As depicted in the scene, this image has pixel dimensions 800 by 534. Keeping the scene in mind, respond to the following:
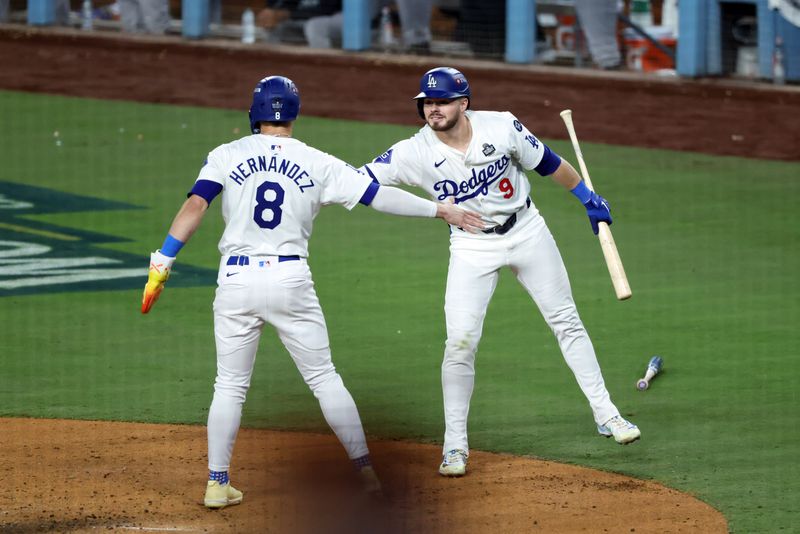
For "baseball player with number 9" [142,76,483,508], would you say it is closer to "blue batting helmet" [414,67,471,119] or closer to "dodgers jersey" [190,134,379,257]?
"dodgers jersey" [190,134,379,257]

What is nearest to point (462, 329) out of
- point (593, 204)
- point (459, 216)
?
point (459, 216)

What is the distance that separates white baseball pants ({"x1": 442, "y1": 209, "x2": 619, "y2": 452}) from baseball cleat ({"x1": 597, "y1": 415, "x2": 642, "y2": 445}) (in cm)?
3

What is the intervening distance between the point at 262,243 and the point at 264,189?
0.24 metres

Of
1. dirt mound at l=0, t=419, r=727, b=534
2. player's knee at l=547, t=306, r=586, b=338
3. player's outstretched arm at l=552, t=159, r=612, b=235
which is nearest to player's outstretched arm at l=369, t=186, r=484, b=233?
player's knee at l=547, t=306, r=586, b=338

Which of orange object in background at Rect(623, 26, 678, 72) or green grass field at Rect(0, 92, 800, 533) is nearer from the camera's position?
green grass field at Rect(0, 92, 800, 533)

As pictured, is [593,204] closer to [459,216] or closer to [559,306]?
[559,306]

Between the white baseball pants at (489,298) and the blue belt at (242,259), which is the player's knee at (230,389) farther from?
the white baseball pants at (489,298)

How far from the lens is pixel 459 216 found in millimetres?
7250

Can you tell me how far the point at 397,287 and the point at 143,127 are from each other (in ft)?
27.2

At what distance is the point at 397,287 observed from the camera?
11.8 metres

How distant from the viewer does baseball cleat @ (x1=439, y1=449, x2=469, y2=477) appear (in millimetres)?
7469

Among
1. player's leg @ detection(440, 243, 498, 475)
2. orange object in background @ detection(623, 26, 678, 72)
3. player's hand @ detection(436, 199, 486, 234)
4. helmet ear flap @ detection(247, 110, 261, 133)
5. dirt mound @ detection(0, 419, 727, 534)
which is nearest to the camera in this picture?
dirt mound @ detection(0, 419, 727, 534)

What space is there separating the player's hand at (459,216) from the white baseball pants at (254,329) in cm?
70

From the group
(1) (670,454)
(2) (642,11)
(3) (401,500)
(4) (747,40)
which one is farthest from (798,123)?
(3) (401,500)
